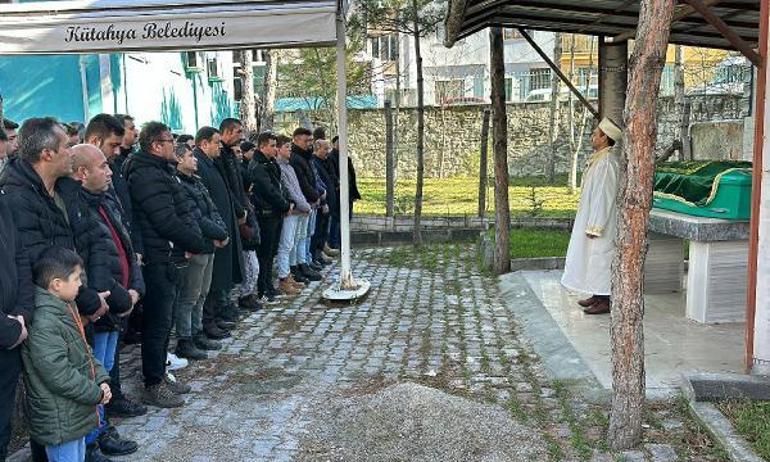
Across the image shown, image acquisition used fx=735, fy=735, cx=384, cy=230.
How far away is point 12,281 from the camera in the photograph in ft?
10.3

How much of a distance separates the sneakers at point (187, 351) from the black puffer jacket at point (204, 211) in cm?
76

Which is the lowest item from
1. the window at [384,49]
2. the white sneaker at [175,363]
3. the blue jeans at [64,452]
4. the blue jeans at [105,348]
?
the white sneaker at [175,363]

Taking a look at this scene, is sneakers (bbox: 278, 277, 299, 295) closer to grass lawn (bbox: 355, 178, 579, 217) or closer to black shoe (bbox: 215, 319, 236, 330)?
black shoe (bbox: 215, 319, 236, 330)

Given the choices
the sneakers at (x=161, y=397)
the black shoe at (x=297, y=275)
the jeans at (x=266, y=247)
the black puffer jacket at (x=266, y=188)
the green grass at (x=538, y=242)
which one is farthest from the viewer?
the green grass at (x=538, y=242)

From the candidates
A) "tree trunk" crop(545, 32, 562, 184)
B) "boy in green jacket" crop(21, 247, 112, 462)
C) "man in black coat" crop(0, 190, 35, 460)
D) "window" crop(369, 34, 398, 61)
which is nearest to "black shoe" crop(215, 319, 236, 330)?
"boy in green jacket" crop(21, 247, 112, 462)

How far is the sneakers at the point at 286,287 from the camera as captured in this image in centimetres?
838

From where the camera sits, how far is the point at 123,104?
1170 centimetres

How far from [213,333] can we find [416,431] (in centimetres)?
281

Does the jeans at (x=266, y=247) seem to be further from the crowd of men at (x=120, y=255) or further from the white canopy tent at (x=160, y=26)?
the white canopy tent at (x=160, y=26)

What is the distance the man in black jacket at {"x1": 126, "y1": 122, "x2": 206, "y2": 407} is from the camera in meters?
4.90

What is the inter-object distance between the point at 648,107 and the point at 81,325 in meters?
2.96

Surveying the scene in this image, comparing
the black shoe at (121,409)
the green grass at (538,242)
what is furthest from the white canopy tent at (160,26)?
the green grass at (538,242)

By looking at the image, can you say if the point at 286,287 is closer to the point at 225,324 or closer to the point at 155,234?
Answer: the point at 225,324

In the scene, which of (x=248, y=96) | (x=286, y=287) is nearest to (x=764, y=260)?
(x=286, y=287)
